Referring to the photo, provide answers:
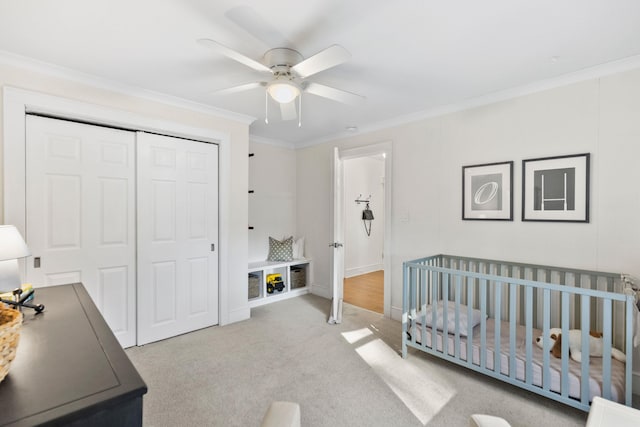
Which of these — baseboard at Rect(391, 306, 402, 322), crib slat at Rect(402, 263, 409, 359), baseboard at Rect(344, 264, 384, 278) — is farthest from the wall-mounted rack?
crib slat at Rect(402, 263, 409, 359)

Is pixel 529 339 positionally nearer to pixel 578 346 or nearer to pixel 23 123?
pixel 578 346

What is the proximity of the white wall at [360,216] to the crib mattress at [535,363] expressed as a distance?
3.15m

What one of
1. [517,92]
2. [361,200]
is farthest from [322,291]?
[517,92]

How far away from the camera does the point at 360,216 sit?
592cm

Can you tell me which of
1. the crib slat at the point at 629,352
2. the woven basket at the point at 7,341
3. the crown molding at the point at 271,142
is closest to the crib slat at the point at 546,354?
the crib slat at the point at 629,352

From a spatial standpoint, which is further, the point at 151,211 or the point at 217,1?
the point at 151,211

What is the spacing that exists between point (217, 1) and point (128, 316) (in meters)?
2.69

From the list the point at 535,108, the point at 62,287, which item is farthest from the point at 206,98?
the point at 535,108

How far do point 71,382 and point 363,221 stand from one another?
213 inches

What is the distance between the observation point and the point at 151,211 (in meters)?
2.84

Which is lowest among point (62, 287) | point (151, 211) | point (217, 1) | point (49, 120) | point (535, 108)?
point (62, 287)

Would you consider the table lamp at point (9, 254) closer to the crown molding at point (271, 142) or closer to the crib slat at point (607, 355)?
the crown molding at point (271, 142)

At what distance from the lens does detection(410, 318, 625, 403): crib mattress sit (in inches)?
70.8

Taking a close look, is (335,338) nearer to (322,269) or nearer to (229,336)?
(229,336)
